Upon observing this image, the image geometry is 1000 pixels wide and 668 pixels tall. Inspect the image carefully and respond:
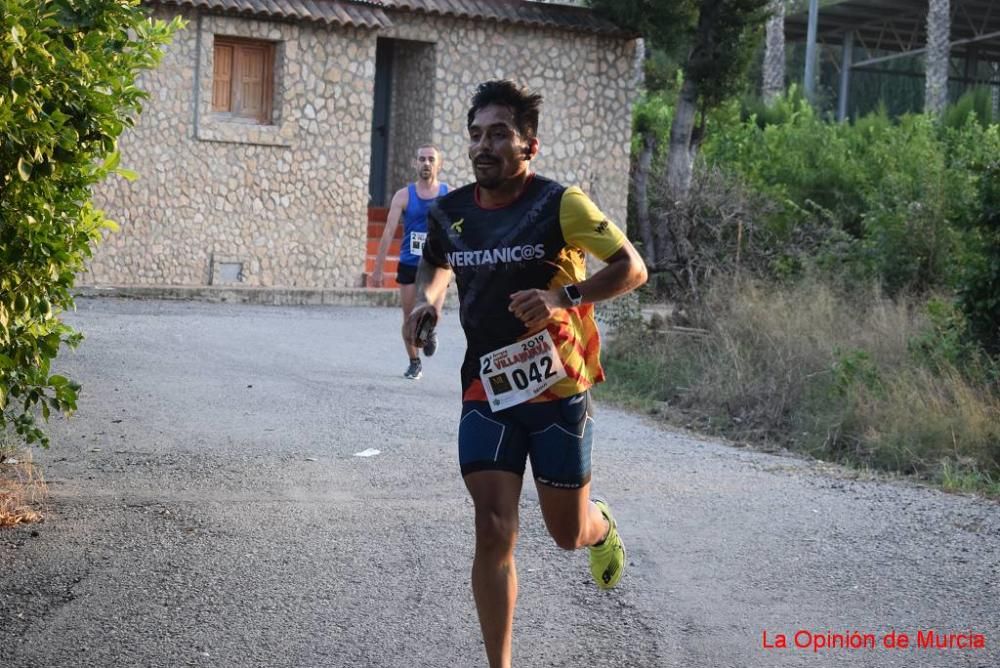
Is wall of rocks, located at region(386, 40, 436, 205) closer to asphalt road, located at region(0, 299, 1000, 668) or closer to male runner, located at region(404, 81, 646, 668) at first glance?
asphalt road, located at region(0, 299, 1000, 668)

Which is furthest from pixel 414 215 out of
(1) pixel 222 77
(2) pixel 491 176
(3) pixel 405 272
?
(1) pixel 222 77

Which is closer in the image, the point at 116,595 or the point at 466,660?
the point at 466,660

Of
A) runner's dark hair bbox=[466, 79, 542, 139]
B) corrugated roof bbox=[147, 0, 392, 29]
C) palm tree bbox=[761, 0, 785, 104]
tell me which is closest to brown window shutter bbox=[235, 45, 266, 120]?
corrugated roof bbox=[147, 0, 392, 29]

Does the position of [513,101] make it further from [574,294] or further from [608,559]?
[608,559]

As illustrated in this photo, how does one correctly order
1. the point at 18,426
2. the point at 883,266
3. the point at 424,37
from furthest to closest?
the point at 424,37
the point at 883,266
the point at 18,426

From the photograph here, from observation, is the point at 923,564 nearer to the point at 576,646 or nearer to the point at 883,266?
the point at 576,646

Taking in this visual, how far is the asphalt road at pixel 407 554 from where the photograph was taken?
213 inches

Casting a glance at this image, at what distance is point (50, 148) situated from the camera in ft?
19.3

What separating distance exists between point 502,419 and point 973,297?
7.24m

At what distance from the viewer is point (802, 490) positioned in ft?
28.0

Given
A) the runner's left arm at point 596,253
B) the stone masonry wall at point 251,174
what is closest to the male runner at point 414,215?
the runner's left arm at point 596,253

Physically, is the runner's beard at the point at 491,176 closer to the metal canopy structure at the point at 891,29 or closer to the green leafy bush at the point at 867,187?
the green leafy bush at the point at 867,187

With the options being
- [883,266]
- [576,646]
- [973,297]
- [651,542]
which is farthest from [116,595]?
[883,266]

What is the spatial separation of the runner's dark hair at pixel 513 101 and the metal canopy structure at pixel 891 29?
29.5m
